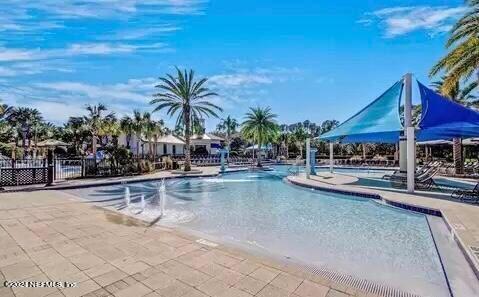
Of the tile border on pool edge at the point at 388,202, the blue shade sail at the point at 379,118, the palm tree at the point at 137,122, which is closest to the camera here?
the tile border on pool edge at the point at 388,202

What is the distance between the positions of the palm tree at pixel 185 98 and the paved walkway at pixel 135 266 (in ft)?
56.7

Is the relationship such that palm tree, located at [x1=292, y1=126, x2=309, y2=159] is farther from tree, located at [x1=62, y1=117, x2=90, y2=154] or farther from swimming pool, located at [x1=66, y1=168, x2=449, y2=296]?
swimming pool, located at [x1=66, y1=168, x2=449, y2=296]

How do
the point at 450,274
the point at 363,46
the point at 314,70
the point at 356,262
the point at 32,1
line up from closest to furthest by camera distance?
the point at 450,274, the point at 356,262, the point at 32,1, the point at 363,46, the point at 314,70

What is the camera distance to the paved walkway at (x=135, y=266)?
334 cm

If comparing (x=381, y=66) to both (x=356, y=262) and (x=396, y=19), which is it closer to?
(x=396, y=19)

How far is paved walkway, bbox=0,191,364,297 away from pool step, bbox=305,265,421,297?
27cm

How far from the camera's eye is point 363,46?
14.9 meters

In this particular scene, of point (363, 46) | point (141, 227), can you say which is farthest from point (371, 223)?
point (363, 46)

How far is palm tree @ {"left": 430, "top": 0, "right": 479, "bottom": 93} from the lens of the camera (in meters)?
11.5

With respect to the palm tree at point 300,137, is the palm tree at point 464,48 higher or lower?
higher

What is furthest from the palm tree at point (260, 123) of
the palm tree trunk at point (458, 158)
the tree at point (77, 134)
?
the tree at point (77, 134)

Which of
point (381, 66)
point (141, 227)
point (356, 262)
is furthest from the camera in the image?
point (381, 66)

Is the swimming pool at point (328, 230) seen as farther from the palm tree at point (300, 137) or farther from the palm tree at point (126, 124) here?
the palm tree at point (300, 137)

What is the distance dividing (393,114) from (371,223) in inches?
330
